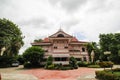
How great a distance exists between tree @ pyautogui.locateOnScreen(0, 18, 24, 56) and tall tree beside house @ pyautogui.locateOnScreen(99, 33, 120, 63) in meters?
24.8

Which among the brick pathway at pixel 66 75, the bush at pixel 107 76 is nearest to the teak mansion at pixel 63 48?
the brick pathway at pixel 66 75

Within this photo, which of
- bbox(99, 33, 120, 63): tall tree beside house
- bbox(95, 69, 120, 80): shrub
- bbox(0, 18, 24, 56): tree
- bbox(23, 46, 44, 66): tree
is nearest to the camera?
bbox(95, 69, 120, 80): shrub

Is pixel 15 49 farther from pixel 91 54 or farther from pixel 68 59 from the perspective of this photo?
pixel 91 54

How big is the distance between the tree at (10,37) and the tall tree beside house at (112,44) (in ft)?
81.4

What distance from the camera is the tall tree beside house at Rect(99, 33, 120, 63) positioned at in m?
52.0

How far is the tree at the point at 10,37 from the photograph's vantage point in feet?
151

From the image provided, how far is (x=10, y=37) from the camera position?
4734 cm

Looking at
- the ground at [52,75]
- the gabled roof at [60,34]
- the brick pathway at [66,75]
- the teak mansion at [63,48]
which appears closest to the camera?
the ground at [52,75]

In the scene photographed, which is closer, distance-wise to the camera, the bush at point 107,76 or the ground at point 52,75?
the bush at point 107,76

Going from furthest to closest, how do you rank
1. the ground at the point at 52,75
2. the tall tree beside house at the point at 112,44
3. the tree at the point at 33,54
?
1. the tall tree beside house at the point at 112,44
2. the tree at the point at 33,54
3. the ground at the point at 52,75

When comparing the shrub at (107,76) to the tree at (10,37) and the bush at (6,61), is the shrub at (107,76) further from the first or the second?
the bush at (6,61)

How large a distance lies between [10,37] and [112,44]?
29.6 metres

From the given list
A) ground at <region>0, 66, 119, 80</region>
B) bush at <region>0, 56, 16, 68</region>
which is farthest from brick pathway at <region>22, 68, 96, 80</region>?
bush at <region>0, 56, 16, 68</region>

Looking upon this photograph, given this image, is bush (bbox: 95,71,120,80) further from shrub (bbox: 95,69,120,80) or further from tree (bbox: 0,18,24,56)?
tree (bbox: 0,18,24,56)
